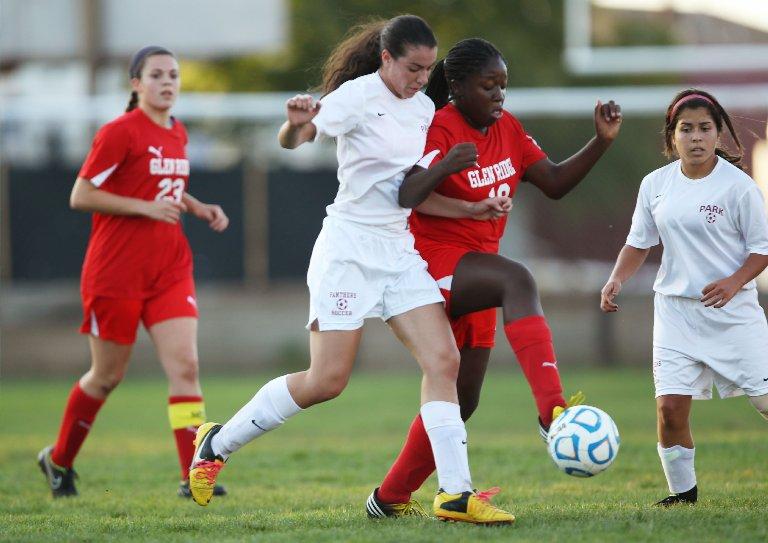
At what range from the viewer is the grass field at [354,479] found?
484cm

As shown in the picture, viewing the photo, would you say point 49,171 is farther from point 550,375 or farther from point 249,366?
point 550,375

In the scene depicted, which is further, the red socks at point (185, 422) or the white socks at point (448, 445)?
the red socks at point (185, 422)

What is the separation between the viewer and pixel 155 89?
658 centimetres

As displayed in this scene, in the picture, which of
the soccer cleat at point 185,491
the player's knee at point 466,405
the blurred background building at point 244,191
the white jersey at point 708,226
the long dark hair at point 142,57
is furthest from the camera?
the blurred background building at point 244,191

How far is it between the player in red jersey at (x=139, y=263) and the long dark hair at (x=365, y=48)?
147 cm

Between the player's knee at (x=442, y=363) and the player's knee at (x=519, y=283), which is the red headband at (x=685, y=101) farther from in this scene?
the player's knee at (x=442, y=363)

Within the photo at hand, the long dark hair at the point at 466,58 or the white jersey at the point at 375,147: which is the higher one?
the long dark hair at the point at 466,58

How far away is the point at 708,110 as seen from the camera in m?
→ 5.39

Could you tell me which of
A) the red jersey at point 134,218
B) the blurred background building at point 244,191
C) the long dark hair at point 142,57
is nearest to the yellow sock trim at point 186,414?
the red jersey at point 134,218

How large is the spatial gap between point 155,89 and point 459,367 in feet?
8.35

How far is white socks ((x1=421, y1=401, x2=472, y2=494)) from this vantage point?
493 centimetres

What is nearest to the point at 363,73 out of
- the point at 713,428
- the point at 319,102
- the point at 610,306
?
the point at 319,102

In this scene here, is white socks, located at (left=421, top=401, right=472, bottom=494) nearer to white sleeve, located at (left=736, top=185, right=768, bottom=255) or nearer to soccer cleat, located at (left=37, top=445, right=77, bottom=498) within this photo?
white sleeve, located at (left=736, top=185, right=768, bottom=255)

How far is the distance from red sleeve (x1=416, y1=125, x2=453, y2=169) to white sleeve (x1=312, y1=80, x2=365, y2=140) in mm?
348
